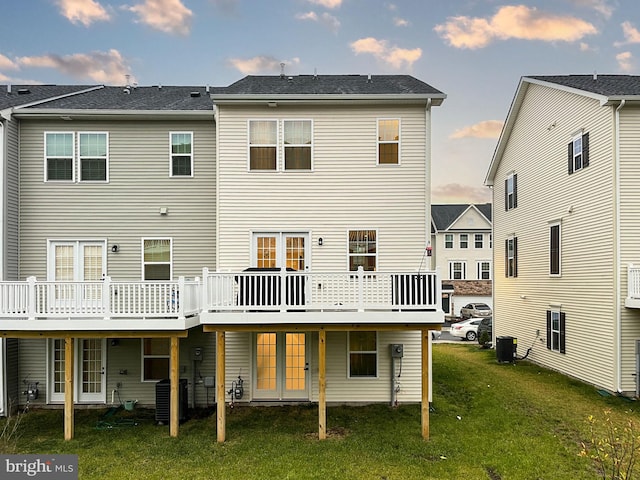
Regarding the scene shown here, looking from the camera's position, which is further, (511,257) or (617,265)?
(511,257)

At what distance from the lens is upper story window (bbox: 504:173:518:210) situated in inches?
733

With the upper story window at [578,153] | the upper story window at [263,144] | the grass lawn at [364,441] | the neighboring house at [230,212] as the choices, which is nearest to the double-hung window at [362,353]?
the neighboring house at [230,212]

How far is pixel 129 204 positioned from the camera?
460 inches

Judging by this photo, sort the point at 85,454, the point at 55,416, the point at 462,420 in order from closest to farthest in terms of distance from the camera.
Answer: the point at 85,454 < the point at 462,420 < the point at 55,416

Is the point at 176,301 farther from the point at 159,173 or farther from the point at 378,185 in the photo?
the point at 378,185

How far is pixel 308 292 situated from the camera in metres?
8.90

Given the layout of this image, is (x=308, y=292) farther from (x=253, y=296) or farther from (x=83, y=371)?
(x=83, y=371)

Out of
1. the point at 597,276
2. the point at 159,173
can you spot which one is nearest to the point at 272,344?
the point at 159,173

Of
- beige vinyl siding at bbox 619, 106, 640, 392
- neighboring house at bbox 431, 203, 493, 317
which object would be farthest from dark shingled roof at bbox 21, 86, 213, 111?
neighboring house at bbox 431, 203, 493, 317

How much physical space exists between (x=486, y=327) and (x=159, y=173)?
19.1m

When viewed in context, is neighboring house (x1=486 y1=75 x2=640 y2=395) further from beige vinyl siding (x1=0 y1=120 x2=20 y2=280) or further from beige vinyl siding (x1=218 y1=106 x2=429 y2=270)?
beige vinyl siding (x1=0 y1=120 x2=20 y2=280)

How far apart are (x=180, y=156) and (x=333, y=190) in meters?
4.30

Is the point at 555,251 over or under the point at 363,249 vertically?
under

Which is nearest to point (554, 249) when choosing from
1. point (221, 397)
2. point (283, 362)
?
point (283, 362)
